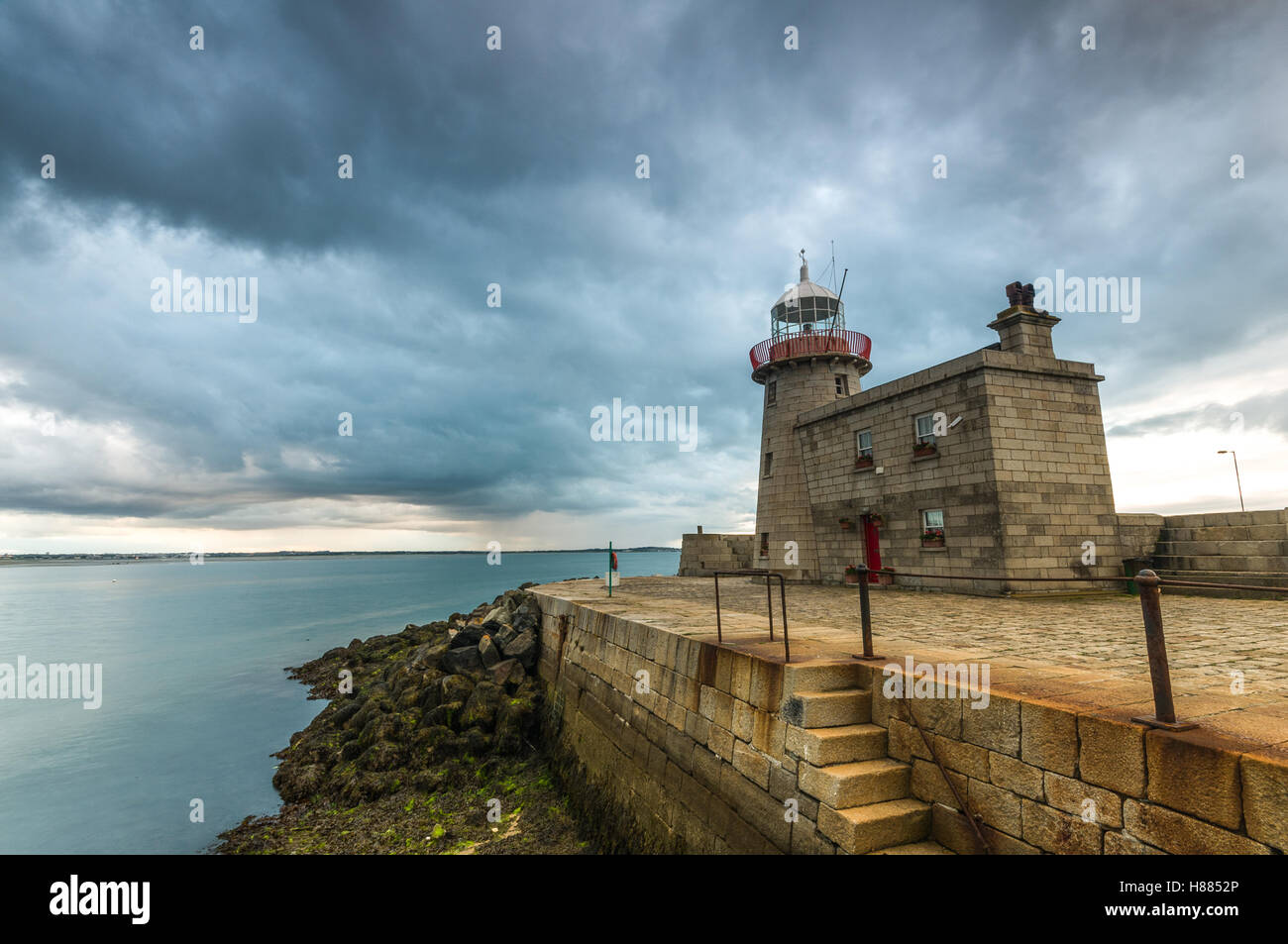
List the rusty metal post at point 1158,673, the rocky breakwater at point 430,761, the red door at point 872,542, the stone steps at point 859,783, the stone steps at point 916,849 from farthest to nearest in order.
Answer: the red door at point 872,542
the rocky breakwater at point 430,761
the stone steps at point 859,783
the stone steps at point 916,849
the rusty metal post at point 1158,673

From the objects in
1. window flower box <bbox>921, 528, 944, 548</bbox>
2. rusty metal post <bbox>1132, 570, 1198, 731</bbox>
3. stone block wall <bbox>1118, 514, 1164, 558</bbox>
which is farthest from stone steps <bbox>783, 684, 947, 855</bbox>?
stone block wall <bbox>1118, 514, 1164, 558</bbox>

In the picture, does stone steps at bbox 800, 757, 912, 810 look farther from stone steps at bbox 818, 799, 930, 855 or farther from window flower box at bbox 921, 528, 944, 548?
window flower box at bbox 921, 528, 944, 548

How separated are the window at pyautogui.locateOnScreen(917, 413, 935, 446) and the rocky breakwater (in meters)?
11.4

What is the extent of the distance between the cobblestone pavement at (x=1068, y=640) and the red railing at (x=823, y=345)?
31.5 feet

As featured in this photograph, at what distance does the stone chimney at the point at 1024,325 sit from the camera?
1384 centimetres

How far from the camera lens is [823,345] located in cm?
2034

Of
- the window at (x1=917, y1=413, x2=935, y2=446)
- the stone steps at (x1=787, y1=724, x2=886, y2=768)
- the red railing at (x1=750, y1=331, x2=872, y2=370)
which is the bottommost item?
the stone steps at (x1=787, y1=724, x2=886, y2=768)

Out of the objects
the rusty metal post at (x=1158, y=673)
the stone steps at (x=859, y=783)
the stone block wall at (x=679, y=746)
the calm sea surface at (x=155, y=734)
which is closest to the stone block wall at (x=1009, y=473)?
the stone block wall at (x=679, y=746)

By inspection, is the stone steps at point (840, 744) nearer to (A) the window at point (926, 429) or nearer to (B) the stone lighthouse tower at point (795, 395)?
(A) the window at point (926, 429)

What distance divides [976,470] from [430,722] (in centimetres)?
1346

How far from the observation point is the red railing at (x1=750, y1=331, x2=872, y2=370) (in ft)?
66.7
